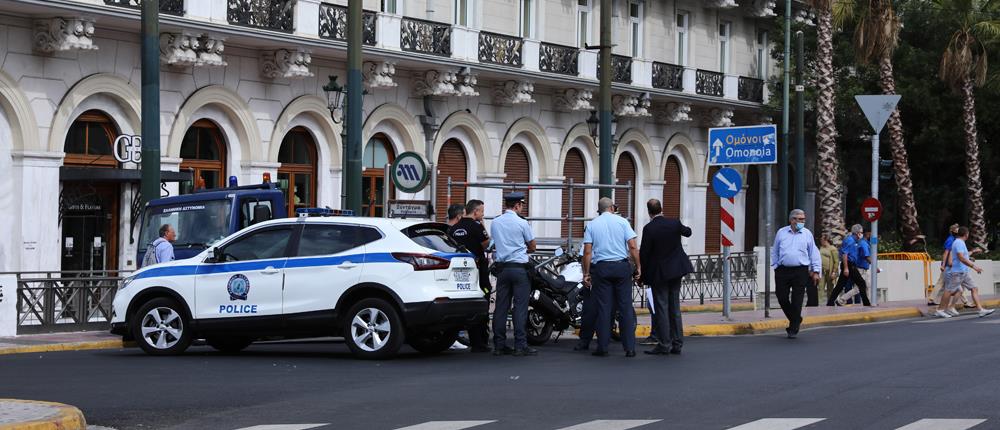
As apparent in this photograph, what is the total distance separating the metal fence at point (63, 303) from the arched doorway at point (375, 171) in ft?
39.9

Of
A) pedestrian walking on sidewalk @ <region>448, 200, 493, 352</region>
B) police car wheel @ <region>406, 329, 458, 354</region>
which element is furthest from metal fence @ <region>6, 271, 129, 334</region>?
pedestrian walking on sidewalk @ <region>448, 200, 493, 352</region>

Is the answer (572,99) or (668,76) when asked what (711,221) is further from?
(572,99)

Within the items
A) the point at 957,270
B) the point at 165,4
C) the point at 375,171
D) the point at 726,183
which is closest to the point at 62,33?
the point at 165,4

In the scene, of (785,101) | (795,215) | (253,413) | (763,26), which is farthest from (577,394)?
(763,26)

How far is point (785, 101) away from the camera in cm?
4181

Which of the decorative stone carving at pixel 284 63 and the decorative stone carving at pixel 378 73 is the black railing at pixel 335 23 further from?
the decorative stone carving at pixel 378 73

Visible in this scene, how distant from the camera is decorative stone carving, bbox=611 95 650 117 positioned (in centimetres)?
4081

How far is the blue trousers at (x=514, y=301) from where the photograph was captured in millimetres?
17578

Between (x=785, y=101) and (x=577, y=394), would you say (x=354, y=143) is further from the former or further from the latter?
(x=785, y=101)

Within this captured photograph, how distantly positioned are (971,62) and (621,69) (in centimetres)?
1043

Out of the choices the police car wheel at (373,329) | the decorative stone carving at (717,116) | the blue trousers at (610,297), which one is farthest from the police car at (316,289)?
the decorative stone carving at (717,116)

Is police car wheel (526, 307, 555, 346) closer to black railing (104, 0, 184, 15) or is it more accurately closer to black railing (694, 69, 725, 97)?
black railing (104, 0, 184, 15)

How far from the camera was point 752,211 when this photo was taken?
50438mm

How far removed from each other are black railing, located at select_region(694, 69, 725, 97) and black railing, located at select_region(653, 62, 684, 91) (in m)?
0.86
